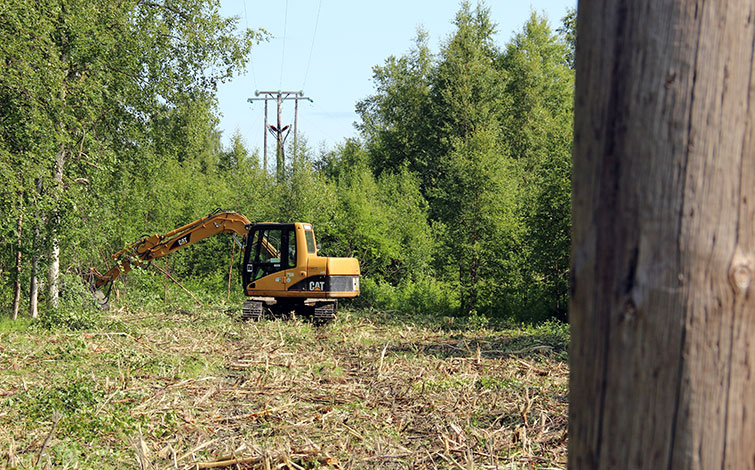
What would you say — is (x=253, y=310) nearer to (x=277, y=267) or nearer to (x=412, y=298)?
(x=277, y=267)

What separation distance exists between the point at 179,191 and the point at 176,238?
924 cm

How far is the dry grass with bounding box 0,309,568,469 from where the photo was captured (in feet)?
20.0

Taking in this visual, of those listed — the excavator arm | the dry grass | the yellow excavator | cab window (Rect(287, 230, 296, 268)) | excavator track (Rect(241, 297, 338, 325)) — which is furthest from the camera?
the excavator arm

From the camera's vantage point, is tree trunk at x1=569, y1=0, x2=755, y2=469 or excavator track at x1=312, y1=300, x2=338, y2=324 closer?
tree trunk at x1=569, y1=0, x2=755, y2=469

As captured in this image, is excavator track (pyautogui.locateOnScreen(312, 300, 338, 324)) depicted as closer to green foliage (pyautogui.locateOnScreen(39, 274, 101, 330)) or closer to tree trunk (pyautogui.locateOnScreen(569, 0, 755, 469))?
green foliage (pyautogui.locateOnScreen(39, 274, 101, 330))

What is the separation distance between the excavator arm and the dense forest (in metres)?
0.88

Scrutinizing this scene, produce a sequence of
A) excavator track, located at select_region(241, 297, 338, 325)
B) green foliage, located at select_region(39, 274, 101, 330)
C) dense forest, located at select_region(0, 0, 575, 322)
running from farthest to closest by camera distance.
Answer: excavator track, located at select_region(241, 297, 338, 325) → green foliage, located at select_region(39, 274, 101, 330) → dense forest, located at select_region(0, 0, 575, 322)

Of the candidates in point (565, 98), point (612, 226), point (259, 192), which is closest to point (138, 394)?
point (612, 226)

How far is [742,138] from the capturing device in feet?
3.86

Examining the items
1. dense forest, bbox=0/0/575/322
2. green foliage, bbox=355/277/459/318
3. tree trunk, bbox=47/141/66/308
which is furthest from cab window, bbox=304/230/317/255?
tree trunk, bbox=47/141/66/308

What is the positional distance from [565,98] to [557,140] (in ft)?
82.7

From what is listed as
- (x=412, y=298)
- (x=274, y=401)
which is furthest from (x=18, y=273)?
(x=412, y=298)

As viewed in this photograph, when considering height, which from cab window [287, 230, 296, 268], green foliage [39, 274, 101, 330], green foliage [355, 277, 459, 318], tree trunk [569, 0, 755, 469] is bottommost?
green foliage [355, 277, 459, 318]

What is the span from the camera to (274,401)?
27.6 feet
